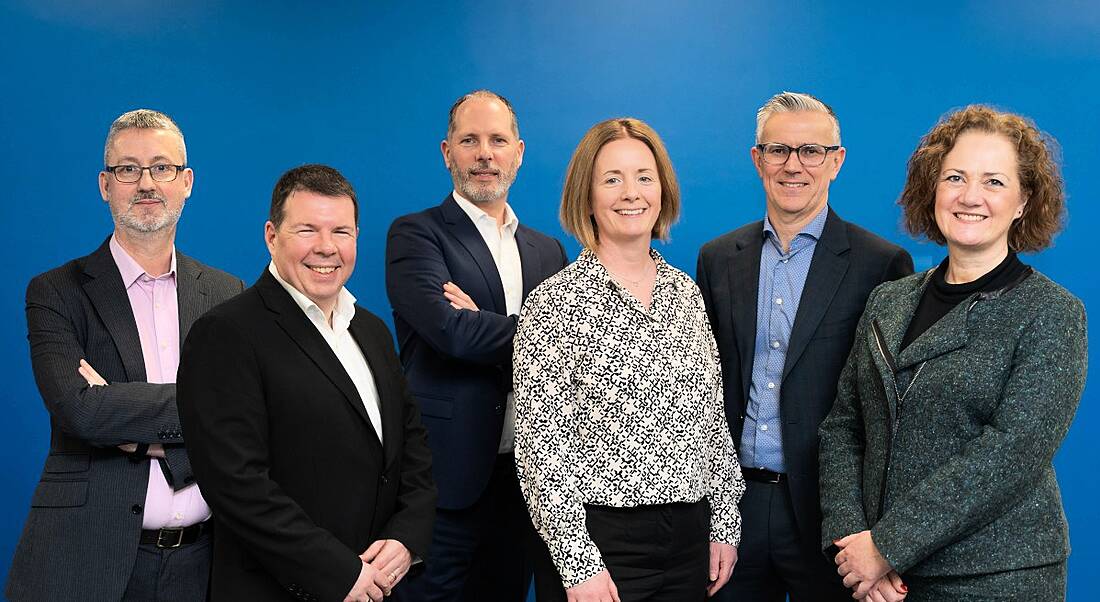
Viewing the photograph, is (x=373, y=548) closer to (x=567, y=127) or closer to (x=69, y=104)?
(x=567, y=127)

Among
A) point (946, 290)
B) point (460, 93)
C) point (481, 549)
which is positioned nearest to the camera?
point (946, 290)

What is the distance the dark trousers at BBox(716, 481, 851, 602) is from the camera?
2.83m

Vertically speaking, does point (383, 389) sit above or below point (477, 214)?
below

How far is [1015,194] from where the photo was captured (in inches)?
97.8

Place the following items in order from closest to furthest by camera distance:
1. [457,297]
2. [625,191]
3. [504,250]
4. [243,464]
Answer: [243,464]
[625,191]
[457,297]
[504,250]

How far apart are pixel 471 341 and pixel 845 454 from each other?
3.68ft

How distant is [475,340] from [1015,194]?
1525mm

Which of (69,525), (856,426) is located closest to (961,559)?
(856,426)

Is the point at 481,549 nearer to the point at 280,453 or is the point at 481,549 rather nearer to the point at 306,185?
the point at 280,453

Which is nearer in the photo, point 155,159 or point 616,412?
point 616,412

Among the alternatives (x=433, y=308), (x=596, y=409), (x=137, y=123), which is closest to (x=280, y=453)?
(x=596, y=409)

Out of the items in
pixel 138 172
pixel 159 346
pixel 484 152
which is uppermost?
pixel 484 152

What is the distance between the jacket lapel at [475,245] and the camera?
3.39 m

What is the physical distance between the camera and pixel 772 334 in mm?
2961
